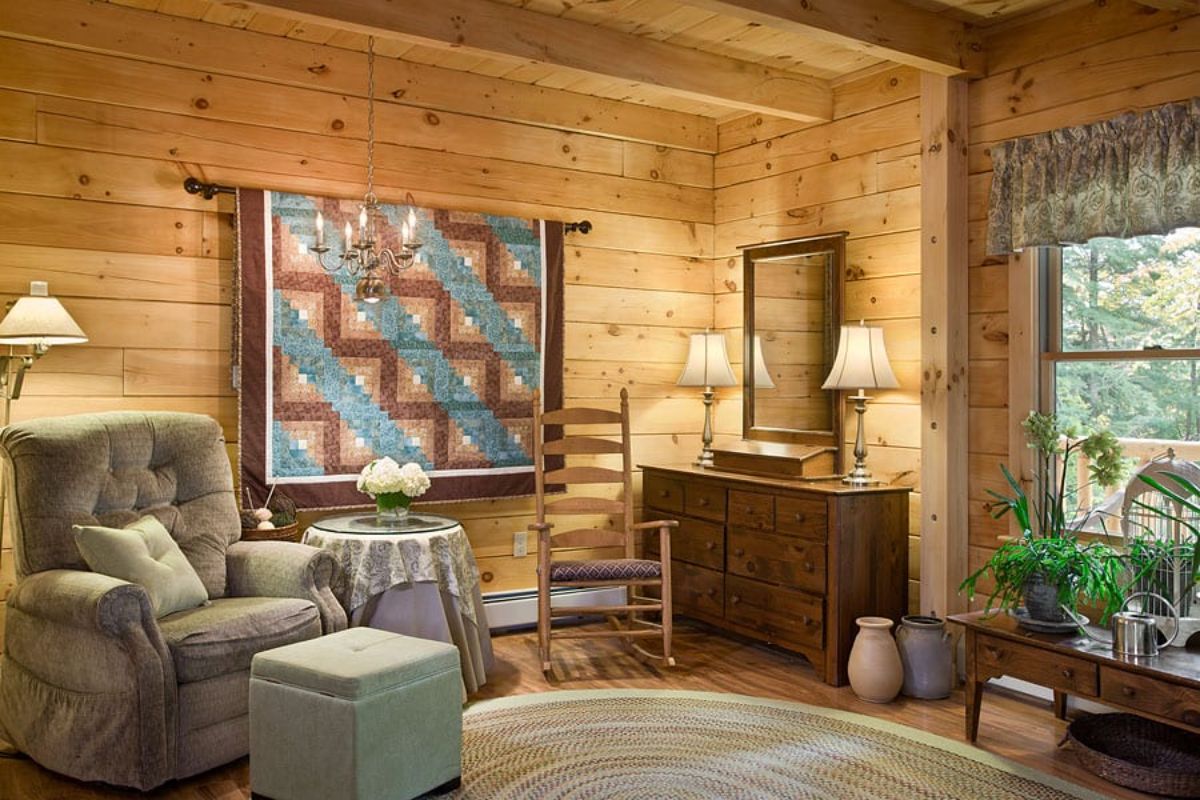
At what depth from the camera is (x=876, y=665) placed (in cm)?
382

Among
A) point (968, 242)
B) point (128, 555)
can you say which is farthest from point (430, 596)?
point (968, 242)

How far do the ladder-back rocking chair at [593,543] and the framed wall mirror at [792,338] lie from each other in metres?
0.71

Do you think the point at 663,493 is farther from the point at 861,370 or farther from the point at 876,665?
the point at 876,665

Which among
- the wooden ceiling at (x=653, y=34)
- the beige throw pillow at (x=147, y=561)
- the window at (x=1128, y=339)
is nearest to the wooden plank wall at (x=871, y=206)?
the wooden ceiling at (x=653, y=34)

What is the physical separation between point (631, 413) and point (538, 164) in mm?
1262

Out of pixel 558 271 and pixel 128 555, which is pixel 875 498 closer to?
pixel 558 271

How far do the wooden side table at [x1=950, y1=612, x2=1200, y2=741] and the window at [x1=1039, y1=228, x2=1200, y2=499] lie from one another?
0.78 metres

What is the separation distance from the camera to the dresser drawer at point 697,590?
4605 millimetres

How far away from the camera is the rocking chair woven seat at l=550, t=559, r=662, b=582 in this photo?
13.7 ft

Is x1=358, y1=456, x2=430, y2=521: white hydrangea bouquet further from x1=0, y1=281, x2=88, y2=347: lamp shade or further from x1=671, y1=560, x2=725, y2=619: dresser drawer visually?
x1=671, y1=560, x2=725, y2=619: dresser drawer

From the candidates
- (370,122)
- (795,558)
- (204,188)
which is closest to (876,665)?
(795,558)

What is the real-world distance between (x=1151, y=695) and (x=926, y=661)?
1.09m

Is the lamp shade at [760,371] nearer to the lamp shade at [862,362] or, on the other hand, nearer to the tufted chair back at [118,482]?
the lamp shade at [862,362]

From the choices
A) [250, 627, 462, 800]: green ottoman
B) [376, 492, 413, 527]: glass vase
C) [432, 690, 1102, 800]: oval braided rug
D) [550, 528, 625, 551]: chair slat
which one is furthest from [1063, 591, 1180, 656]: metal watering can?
[376, 492, 413, 527]: glass vase
